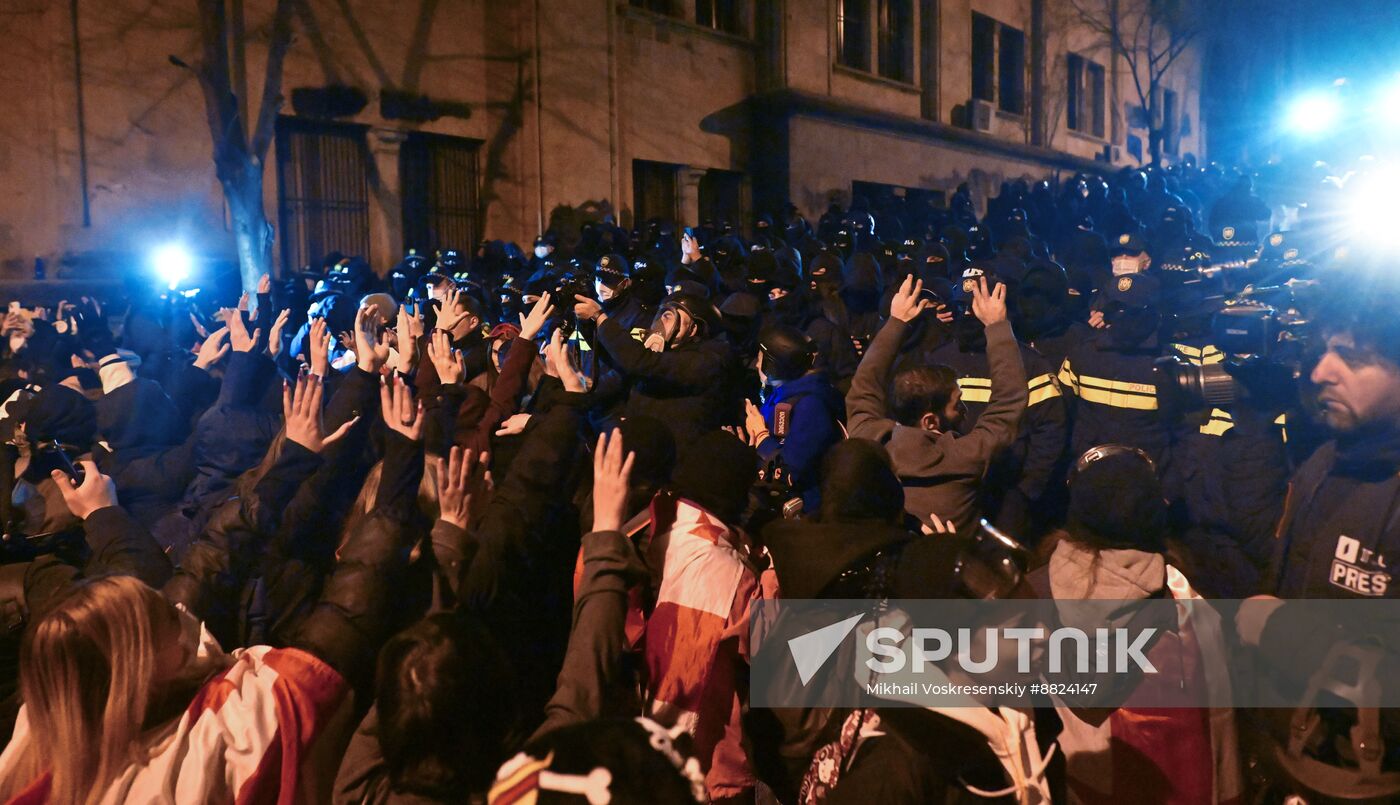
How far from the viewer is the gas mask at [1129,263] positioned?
6910mm

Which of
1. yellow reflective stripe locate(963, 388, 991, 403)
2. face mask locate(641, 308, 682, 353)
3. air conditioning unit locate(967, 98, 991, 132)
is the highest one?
air conditioning unit locate(967, 98, 991, 132)

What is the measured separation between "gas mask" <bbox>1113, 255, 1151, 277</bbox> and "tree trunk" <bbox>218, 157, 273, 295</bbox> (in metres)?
9.95

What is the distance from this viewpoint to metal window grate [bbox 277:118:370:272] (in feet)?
46.6

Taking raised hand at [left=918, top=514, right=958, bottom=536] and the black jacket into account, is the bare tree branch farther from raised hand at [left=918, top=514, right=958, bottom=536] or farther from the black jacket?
raised hand at [left=918, top=514, right=958, bottom=536]

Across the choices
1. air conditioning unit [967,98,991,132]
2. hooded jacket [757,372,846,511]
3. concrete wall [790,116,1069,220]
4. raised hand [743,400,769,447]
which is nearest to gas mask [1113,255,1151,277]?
raised hand [743,400,769,447]

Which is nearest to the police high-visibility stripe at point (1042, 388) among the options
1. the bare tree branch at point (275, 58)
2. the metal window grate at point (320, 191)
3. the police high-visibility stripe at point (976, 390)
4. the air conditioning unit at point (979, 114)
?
the police high-visibility stripe at point (976, 390)

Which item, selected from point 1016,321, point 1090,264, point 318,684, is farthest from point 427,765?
point 1090,264

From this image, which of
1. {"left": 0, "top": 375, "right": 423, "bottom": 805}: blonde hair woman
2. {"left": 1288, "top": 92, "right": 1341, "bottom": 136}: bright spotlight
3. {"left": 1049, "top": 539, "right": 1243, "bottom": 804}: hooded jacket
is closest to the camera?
{"left": 0, "top": 375, "right": 423, "bottom": 805}: blonde hair woman

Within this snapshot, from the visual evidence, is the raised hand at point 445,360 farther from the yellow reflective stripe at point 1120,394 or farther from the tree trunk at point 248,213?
the tree trunk at point 248,213

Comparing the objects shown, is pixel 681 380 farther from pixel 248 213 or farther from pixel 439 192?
pixel 439 192

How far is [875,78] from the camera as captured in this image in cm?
2175

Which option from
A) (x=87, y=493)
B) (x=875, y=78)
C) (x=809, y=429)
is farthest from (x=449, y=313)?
(x=875, y=78)

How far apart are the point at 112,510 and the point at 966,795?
8.99ft

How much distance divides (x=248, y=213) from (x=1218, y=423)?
1142cm
